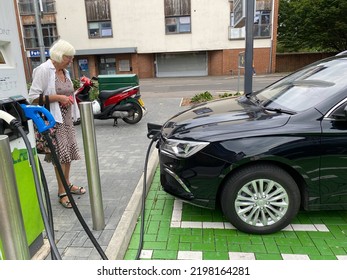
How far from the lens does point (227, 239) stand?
2.81 metres

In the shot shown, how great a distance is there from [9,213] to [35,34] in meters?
30.4

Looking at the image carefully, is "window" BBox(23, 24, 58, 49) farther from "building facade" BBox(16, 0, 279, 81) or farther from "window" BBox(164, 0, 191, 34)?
"window" BBox(164, 0, 191, 34)

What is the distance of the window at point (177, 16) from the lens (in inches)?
1009

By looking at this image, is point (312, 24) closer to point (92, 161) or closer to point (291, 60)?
point (291, 60)

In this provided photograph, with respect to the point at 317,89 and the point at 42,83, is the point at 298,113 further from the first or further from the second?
the point at 42,83

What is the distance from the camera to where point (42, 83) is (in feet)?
9.84

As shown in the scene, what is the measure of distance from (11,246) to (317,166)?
2394 mm

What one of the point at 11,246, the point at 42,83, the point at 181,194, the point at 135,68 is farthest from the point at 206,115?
the point at 135,68

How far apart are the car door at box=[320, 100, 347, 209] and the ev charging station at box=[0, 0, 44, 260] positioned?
2.43 m

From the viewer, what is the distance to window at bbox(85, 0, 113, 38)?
26.0 metres

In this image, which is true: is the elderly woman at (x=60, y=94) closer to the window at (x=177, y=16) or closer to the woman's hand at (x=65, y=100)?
the woman's hand at (x=65, y=100)

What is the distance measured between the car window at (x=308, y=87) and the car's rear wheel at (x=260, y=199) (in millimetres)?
700

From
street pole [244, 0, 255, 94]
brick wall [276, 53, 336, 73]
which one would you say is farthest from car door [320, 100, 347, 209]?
brick wall [276, 53, 336, 73]

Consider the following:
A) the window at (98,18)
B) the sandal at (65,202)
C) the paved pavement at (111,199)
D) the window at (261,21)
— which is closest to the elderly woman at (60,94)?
the sandal at (65,202)
